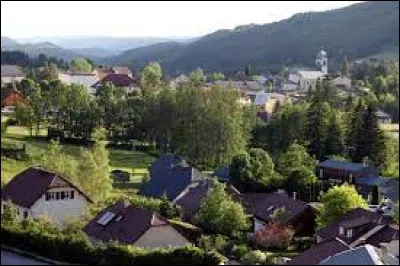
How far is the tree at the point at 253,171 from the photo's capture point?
72.5ft

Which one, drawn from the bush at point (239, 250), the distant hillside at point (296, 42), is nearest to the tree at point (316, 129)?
the bush at point (239, 250)

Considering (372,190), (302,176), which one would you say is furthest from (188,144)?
(372,190)

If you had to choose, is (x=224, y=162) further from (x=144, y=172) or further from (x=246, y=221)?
(x=246, y=221)

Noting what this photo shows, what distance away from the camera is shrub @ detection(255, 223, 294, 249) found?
51.8 ft

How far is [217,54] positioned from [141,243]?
8812cm

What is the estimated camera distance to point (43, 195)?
6.90 meters

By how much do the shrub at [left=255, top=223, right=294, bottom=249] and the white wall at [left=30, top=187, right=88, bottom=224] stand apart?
28.4 feet

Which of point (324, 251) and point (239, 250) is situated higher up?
point (324, 251)

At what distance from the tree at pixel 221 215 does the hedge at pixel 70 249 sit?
915 centimetres

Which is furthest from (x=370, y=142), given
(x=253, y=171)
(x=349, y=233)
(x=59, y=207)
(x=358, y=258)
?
(x=59, y=207)

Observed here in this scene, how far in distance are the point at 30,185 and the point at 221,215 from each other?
9593mm

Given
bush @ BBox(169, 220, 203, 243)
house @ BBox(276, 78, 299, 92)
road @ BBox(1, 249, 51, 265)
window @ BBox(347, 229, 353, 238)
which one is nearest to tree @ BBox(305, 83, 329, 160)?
window @ BBox(347, 229, 353, 238)

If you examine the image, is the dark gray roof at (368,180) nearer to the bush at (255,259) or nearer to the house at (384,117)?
the bush at (255,259)

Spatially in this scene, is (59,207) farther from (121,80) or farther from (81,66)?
(81,66)
